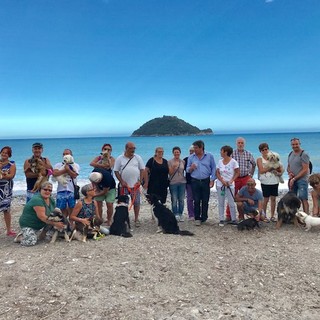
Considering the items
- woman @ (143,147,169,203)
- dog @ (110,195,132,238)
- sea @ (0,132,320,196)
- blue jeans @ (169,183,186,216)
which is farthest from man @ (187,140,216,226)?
sea @ (0,132,320,196)

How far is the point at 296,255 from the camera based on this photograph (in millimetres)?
5098

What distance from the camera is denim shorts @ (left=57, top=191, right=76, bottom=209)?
6.29 metres

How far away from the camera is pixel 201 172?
272 inches

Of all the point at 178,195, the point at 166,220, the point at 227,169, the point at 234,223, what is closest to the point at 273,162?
the point at 227,169

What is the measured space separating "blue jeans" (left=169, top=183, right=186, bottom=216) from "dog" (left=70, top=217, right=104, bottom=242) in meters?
1.96

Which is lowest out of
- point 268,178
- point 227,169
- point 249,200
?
point 249,200

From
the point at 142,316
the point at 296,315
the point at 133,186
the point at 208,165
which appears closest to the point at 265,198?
the point at 208,165

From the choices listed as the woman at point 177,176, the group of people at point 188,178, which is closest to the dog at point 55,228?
the group of people at point 188,178

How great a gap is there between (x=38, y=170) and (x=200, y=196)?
11.2 ft

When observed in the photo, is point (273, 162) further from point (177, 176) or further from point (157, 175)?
point (157, 175)

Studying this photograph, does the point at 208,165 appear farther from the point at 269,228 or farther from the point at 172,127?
the point at 172,127

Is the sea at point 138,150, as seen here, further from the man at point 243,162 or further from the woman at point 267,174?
the man at point 243,162

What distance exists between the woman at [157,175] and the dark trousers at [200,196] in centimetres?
65

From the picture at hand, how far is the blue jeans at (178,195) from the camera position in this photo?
718 centimetres
